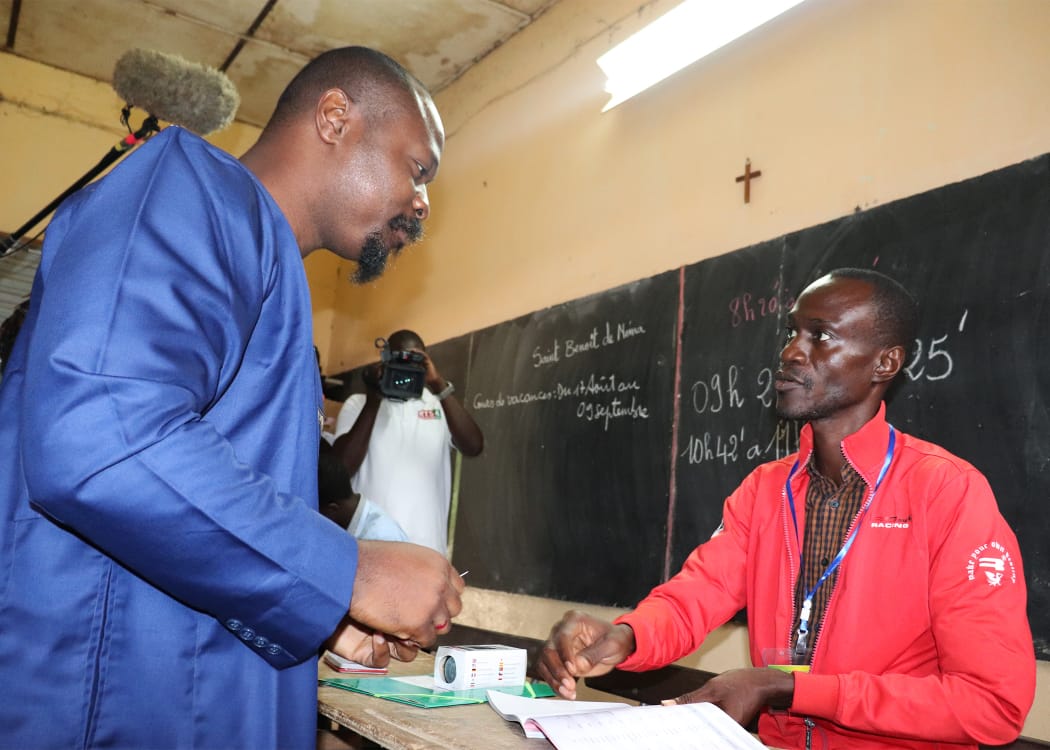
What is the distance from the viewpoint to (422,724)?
1.20m

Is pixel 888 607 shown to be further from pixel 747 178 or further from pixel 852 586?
pixel 747 178

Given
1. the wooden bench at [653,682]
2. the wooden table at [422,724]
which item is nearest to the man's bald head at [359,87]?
the wooden table at [422,724]

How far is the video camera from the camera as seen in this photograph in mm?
3576

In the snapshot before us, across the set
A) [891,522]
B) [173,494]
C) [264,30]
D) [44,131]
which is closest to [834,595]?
[891,522]

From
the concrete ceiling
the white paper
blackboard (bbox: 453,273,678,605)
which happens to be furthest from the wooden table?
the concrete ceiling

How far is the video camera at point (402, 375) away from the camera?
11.7 feet

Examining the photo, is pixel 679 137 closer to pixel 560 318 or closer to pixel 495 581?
pixel 560 318

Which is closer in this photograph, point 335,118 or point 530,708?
point 335,118

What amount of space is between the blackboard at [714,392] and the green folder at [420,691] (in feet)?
3.70

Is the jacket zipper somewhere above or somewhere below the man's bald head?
below

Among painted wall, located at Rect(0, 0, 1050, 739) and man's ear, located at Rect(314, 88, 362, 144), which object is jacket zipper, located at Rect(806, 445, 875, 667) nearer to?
painted wall, located at Rect(0, 0, 1050, 739)

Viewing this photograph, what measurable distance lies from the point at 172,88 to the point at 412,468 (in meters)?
1.74

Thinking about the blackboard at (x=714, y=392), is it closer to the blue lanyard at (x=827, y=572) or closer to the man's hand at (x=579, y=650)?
the blue lanyard at (x=827, y=572)

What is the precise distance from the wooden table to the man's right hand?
→ 0.28m
